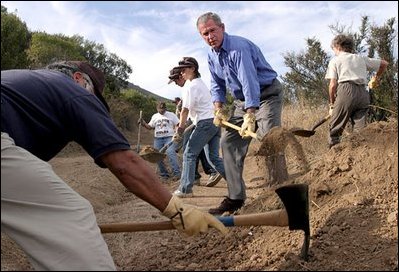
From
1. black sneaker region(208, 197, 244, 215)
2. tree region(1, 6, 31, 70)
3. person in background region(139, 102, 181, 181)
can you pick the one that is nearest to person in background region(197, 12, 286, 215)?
black sneaker region(208, 197, 244, 215)

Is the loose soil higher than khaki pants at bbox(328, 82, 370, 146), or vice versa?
khaki pants at bbox(328, 82, 370, 146)

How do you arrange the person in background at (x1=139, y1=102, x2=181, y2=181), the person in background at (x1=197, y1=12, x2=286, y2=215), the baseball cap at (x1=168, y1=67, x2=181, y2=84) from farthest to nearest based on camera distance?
the person in background at (x1=139, y1=102, x2=181, y2=181)
the baseball cap at (x1=168, y1=67, x2=181, y2=84)
the person in background at (x1=197, y1=12, x2=286, y2=215)

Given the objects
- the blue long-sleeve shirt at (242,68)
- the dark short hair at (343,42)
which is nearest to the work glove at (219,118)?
the blue long-sleeve shirt at (242,68)

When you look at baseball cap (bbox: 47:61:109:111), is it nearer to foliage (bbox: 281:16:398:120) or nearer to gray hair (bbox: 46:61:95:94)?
gray hair (bbox: 46:61:95:94)

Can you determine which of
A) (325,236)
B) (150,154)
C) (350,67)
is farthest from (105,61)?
(325,236)

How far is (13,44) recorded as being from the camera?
1562 cm

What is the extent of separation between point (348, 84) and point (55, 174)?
14.8 ft

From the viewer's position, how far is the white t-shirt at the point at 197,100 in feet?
20.9

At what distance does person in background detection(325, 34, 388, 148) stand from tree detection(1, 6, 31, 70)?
451 inches

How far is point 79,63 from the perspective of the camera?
3.01 meters

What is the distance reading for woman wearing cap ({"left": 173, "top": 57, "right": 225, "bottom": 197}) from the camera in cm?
634

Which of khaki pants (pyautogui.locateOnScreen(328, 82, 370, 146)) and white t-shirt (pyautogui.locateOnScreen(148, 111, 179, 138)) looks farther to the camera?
white t-shirt (pyautogui.locateOnScreen(148, 111, 179, 138))

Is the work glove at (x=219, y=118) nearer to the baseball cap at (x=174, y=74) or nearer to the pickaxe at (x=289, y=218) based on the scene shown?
the baseball cap at (x=174, y=74)

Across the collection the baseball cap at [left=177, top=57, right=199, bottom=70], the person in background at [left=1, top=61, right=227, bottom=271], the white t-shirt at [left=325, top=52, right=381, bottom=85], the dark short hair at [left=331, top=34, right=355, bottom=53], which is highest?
the dark short hair at [left=331, top=34, right=355, bottom=53]
